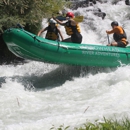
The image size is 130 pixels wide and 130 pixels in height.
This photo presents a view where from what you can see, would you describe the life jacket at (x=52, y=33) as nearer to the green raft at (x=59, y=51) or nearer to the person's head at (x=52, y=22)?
the person's head at (x=52, y=22)

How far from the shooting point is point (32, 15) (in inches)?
353

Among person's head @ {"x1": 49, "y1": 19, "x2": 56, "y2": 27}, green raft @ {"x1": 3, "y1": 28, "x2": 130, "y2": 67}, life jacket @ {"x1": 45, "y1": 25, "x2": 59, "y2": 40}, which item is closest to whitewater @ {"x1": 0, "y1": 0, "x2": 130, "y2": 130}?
green raft @ {"x1": 3, "y1": 28, "x2": 130, "y2": 67}

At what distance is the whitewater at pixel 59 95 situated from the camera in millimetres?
4820

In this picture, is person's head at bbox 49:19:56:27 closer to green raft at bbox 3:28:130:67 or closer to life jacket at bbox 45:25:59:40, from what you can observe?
life jacket at bbox 45:25:59:40

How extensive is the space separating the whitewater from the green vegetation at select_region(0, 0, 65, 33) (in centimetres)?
113

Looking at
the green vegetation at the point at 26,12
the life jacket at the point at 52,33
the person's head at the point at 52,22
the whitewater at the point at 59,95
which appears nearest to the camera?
the whitewater at the point at 59,95

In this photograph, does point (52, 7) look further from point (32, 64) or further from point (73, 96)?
point (73, 96)

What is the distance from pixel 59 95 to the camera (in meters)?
6.48

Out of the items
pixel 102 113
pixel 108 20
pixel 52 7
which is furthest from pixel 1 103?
pixel 108 20

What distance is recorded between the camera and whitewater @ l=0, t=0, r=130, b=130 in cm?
482

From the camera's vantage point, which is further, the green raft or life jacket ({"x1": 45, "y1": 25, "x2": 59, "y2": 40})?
life jacket ({"x1": 45, "y1": 25, "x2": 59, "y2": 40})

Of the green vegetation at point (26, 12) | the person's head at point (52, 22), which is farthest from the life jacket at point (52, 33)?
the green vegetation at point (26, 12)

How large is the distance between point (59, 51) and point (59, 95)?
1014 millimetres

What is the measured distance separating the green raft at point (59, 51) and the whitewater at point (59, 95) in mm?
317
